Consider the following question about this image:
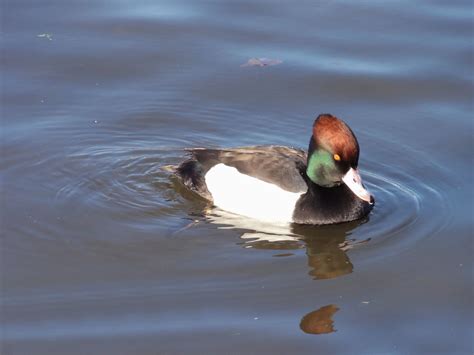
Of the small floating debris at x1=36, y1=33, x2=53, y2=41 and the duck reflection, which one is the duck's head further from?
the small floating debris at x1=36, y1=33, x2=53, y2=41

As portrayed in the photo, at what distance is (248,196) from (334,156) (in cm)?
77

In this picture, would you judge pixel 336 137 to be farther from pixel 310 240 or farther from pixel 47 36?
pixel 47 36

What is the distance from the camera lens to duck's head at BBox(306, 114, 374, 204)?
25.4 feet

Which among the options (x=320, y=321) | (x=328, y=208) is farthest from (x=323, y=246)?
(x=320, y=321)

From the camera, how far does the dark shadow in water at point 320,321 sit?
6402 millimetres

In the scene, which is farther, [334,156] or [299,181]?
[299,181]

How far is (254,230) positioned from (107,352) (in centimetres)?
213

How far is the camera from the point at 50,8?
36.7 ft

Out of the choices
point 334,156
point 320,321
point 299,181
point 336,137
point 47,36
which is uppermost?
point 47,36

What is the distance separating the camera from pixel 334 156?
7.85 metres

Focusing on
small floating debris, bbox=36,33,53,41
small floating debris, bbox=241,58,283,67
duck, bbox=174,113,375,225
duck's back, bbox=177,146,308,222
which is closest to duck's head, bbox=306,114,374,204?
duck, bbox=174,113,375,225

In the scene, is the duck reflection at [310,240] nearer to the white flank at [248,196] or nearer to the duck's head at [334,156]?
the white flank at [248,196]

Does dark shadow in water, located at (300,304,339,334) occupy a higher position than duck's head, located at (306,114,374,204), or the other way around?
duck's head, located at (306,114,374,204)

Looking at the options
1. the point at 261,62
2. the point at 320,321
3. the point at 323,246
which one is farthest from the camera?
the point at 261,62
